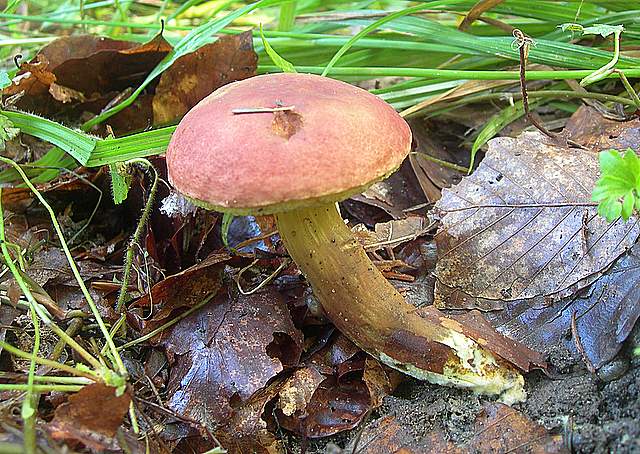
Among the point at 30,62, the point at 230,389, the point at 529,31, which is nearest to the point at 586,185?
the point at 529,31

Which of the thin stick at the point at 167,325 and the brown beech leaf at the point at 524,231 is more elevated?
the brown beech leaf at the point at 524,231

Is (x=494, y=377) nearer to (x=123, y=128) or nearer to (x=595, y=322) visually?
Answer: (x=595, y=322)

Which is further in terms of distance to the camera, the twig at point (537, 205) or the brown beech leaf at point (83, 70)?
the brown beech leaf at point (83, 70)

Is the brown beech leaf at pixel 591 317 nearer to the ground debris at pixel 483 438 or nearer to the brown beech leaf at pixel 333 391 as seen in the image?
the ground debris at pixel 483 438

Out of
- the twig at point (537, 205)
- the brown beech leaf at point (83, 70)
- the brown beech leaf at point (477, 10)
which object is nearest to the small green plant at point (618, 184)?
the twig at point (537, 205)

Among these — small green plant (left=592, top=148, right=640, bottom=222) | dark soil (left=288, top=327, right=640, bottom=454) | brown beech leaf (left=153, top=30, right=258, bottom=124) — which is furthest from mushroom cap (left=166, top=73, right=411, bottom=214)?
brown beech leaf (left=153, top=30, right=258, bottom=124)

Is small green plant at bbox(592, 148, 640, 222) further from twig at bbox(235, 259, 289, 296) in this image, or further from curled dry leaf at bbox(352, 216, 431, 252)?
twig at bbox(235, 259, 289, 296)

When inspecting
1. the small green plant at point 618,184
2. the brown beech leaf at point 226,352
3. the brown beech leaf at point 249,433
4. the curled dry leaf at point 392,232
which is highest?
the small green plant at point 618,184
